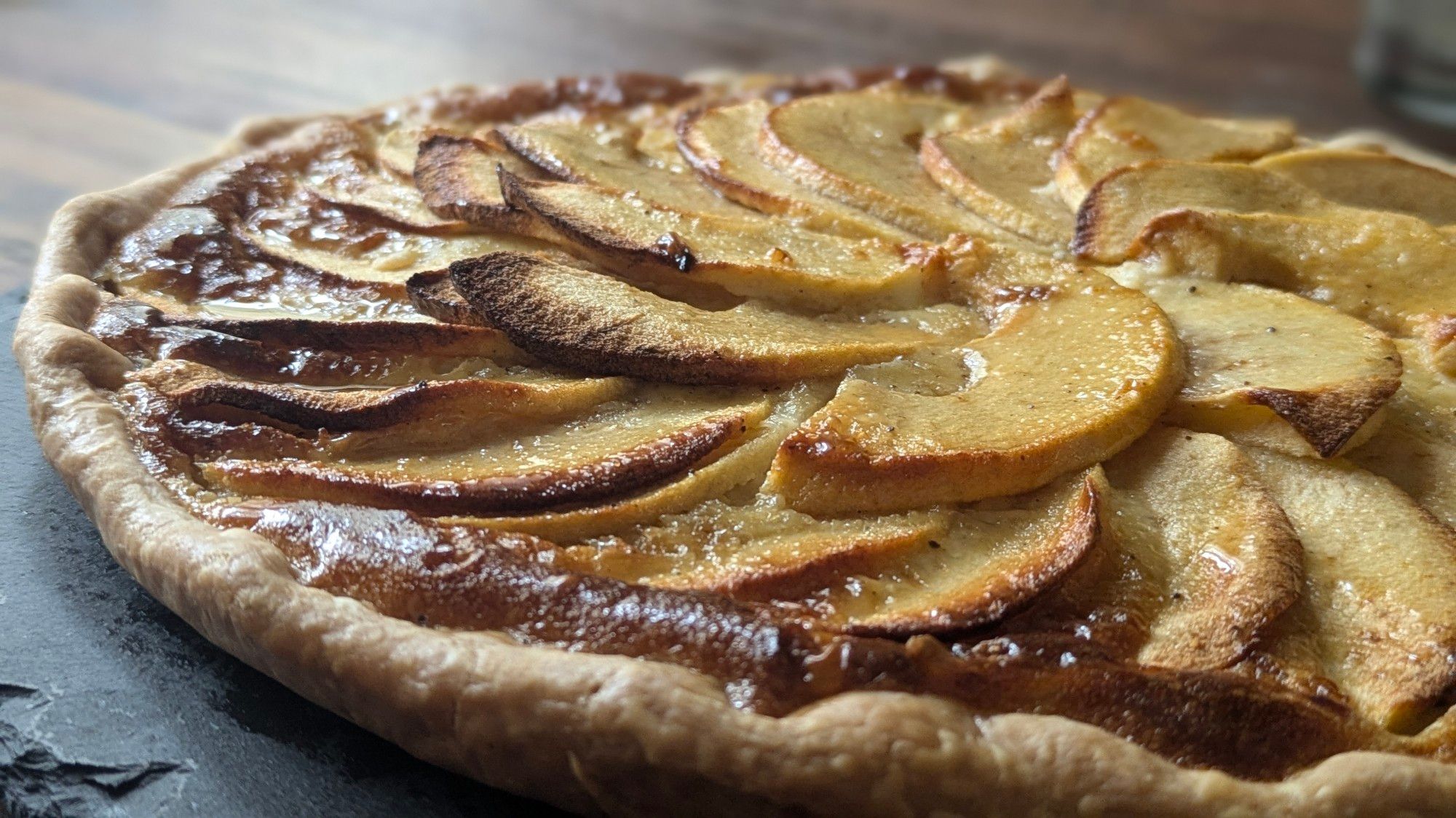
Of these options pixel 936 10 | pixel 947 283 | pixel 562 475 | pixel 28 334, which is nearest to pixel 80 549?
pixel 28 334

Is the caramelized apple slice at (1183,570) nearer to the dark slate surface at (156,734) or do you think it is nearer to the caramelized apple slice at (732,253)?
the caramelized apple slice at (732,253)

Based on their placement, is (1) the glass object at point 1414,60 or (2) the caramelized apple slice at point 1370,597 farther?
(1) the glass object at point 1414,60

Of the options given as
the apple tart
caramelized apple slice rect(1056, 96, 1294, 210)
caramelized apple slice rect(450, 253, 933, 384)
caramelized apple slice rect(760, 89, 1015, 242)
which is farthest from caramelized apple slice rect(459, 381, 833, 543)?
caramelized apple slice rect(1056, 96, 1294, 210)

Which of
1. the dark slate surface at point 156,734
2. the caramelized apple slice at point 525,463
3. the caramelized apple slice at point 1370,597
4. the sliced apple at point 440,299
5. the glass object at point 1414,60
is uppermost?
the sliced apple at point 440,299

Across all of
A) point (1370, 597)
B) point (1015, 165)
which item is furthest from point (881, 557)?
point (1015, 165)

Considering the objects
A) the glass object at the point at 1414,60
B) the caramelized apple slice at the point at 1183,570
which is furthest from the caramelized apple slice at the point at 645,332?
the glass object at the point at 1414,60

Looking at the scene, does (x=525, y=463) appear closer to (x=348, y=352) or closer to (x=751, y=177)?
(x=348, y=352)
